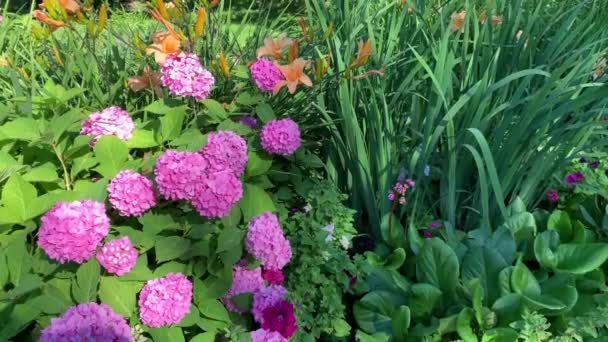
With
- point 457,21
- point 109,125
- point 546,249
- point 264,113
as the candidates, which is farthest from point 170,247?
point 457,21

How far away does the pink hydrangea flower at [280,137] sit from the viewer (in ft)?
5.39

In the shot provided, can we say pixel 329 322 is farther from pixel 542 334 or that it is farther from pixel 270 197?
pixel 542 334

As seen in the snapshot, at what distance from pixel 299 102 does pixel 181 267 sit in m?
0.85

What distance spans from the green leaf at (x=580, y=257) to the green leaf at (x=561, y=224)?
0.49 ft

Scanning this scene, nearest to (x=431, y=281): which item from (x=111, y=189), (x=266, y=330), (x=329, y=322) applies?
(x=329, y=322)

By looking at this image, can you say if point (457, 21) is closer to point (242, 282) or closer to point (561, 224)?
point (561, 224)

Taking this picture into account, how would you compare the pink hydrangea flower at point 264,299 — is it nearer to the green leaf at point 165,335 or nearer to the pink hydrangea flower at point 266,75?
the green leaf at point 165,335

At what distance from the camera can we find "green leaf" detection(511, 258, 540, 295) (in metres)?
1.53

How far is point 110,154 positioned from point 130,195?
198 mm

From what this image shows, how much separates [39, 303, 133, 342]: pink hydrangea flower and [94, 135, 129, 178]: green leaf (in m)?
0.39

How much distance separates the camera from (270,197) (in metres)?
1.70

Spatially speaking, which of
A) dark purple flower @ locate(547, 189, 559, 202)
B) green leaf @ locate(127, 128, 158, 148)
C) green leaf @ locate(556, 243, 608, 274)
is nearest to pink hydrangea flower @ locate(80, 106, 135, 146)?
green leaf @ locate(127, 128, 158, 148)

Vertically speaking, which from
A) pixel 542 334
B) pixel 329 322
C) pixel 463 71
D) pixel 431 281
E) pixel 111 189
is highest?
pixel 463 71

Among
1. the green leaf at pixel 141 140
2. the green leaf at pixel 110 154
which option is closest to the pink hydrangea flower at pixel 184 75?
the green leaf at pixel 141 140
